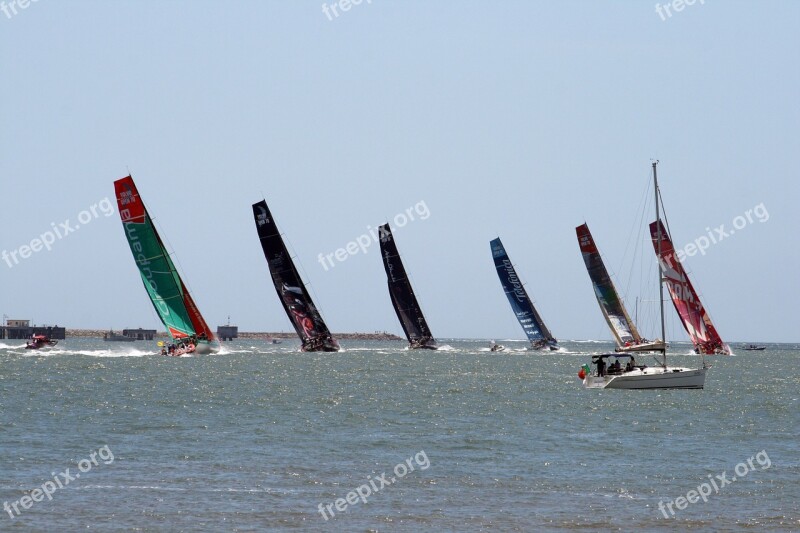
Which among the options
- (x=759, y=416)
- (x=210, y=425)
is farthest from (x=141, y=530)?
(x=759, y=416)

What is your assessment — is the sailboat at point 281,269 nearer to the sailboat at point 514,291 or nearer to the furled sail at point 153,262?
the furled sail at point 153,262

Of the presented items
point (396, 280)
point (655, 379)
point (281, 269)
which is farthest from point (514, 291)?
point (655, 379)

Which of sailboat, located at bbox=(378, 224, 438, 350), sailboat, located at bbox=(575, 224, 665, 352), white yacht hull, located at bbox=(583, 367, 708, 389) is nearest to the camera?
white yacht hull, located at bbox=(583, 367, 708, 389)

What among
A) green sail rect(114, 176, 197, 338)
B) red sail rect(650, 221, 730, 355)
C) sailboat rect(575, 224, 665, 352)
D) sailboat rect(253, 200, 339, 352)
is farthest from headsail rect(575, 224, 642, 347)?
green sail rect(114, 176, 197, 338)

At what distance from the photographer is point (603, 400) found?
49094mm

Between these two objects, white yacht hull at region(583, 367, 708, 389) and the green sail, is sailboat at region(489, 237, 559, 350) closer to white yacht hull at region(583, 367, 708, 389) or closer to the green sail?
the green sail

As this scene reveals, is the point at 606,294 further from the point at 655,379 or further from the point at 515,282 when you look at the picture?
the point at 655,379

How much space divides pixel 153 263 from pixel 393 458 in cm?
5488

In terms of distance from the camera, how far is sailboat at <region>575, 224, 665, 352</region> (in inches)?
3939

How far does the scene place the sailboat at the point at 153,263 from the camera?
8138 centimetres

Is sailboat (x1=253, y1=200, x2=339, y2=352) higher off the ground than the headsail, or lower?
higher

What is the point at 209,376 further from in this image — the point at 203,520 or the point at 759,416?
the point at 203,520

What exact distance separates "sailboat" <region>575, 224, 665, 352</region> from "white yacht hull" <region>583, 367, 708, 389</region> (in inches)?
1715

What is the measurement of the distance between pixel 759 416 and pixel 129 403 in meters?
23.6
